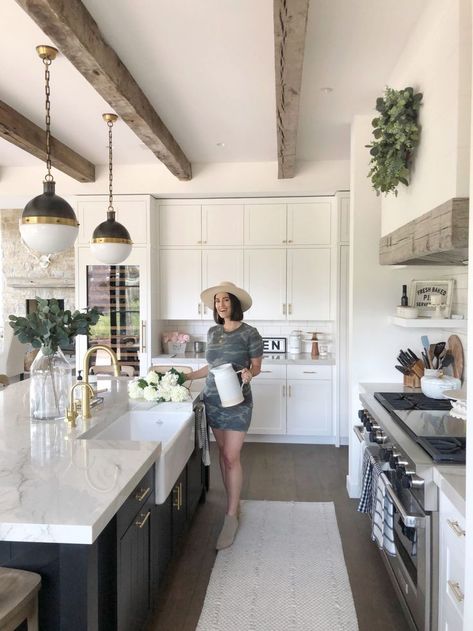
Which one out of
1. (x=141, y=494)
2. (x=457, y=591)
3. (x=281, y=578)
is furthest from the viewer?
(x=281, y=578)

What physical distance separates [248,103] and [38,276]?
596 cm

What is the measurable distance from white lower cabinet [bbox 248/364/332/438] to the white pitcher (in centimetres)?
221

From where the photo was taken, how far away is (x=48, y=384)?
244 cm


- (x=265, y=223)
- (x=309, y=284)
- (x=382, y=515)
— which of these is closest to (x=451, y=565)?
(x=382, y=515)

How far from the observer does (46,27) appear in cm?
207

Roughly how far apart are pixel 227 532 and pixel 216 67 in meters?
2.77

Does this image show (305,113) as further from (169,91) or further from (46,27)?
(46,27)

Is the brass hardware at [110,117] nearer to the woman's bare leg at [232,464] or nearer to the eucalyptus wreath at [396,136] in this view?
the eucalyptus wreath at [396,136]

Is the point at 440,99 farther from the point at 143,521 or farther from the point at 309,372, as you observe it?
the point at 309,372

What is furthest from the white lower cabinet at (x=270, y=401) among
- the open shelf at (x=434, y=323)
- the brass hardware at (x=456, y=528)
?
the brass hardware at (x=456, y=528)

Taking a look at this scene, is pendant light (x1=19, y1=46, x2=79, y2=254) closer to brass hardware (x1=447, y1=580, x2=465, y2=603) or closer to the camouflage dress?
the camouflage dress

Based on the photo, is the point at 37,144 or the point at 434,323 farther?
the point at 37,144

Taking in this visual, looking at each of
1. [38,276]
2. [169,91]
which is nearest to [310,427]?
[169,91]

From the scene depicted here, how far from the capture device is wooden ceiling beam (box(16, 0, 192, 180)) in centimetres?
200
